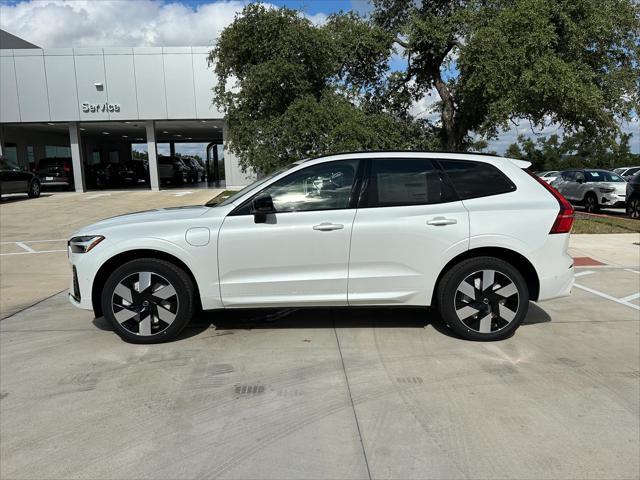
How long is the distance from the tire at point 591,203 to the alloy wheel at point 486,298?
1535 cm

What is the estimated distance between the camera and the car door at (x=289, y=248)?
4613 millimetres

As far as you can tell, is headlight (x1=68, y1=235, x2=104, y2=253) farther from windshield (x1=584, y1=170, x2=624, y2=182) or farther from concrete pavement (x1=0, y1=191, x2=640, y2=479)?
windshield (x1=584, y1=170, x2=624, y2=182)

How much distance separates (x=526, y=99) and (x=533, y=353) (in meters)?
9.76

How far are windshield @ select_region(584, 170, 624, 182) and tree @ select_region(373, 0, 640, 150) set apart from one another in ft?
15.1

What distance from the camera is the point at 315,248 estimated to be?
4637 mm

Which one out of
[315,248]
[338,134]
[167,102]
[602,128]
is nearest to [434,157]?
[315,248]

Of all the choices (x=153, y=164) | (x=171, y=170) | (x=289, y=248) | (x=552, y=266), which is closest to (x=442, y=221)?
(x=552, y=266)

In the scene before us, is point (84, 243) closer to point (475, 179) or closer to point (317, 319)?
point (317, 319)

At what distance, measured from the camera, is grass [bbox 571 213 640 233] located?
12477 mm

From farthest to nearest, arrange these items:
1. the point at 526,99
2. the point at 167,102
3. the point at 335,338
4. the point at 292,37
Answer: the point at 167,102
the point at 292,37
the point at 526,99
the point at 335,338

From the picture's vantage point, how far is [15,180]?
20562 millimetres

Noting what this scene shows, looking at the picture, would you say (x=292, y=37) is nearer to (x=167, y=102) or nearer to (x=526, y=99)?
(x=526, y=99)

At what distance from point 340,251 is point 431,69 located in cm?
1324

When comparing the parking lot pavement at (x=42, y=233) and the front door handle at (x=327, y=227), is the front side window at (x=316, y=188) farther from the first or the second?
the parking lot pavement at (x=42, y=233)
